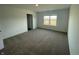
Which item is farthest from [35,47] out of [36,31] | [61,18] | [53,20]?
[53,20]

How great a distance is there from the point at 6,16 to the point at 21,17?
1515 mm

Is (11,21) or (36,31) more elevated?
(11,21)

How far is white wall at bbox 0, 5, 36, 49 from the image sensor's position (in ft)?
14.0

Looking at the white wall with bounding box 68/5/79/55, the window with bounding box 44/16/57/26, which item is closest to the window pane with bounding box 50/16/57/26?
the window with bounding box 44/16/57/26

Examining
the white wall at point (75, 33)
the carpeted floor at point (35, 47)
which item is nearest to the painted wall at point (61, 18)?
the carpeted floor at point (35, 47)

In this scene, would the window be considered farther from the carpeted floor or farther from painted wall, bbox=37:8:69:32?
the carpeted floor

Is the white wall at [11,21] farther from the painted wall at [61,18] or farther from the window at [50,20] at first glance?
the painted wall at [61,18]

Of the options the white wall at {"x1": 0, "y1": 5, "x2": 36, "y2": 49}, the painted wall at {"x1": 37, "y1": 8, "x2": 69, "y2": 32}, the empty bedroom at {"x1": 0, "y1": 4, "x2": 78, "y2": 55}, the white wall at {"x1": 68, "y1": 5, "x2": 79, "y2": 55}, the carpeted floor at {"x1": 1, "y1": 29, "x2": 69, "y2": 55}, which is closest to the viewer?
the white wall at {"x1": 68, "y1": 5, "x2": 79, "y2": 55}

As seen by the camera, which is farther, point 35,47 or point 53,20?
point 53,20

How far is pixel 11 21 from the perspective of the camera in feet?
15.8

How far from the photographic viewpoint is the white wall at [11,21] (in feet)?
14.0

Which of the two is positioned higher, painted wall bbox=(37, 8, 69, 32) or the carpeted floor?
painted wall bbox=(37, 8, 69, 32)

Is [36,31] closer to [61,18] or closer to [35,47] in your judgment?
[61,18]
